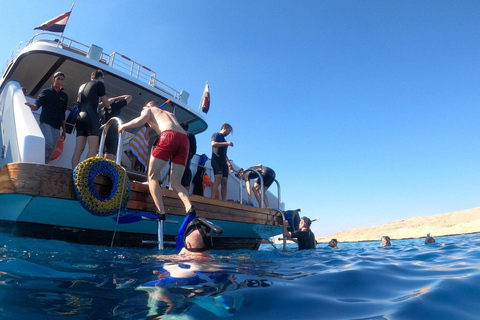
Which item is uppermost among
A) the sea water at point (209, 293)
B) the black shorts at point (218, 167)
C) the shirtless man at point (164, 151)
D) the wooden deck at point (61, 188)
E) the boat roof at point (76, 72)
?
the boat roof at point (76, 72)

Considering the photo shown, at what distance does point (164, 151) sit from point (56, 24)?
24.1 feet

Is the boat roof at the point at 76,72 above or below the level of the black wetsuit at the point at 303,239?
above

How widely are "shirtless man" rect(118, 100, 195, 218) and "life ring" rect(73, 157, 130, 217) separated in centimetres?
34

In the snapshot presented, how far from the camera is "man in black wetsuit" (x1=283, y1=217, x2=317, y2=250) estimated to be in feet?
21.5

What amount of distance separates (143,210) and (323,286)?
256cm

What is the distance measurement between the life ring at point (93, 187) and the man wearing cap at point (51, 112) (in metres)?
1.55

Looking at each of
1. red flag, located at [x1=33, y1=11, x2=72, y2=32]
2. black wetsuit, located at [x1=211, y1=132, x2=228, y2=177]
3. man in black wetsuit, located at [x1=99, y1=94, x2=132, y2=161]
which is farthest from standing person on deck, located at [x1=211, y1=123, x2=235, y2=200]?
red flag, located at [x1=33, y1=11, x2=72, y2=32]

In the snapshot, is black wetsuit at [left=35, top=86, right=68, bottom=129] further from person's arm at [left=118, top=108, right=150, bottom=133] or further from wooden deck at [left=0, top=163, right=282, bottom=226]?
person's arm at [left=118, top=108, right=150, bottom=133]

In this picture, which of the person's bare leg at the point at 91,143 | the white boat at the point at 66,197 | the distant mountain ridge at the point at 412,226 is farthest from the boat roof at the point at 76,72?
the distant mountain ridge at the point at 412,226

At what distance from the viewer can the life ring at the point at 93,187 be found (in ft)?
10.4

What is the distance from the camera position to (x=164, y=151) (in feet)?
12.2

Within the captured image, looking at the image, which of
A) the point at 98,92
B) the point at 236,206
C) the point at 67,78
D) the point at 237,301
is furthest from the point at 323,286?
the point at 67,78

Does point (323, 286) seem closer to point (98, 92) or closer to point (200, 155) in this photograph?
point (98, 92)

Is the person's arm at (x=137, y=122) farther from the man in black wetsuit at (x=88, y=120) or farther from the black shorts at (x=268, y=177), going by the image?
the black shorts at (x=268, y=177)
